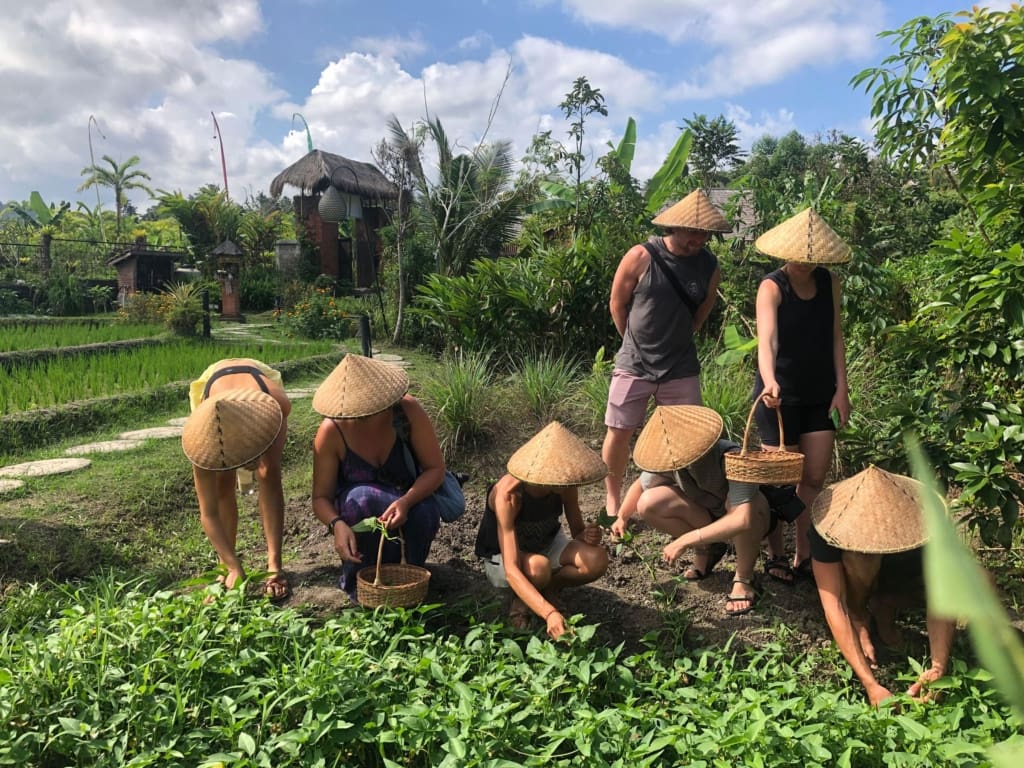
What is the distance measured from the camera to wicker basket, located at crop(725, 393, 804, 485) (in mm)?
2723

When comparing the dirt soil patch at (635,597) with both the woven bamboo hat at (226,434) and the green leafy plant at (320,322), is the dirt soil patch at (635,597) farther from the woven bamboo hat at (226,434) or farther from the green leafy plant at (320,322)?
the green leafy plant at (320,322)

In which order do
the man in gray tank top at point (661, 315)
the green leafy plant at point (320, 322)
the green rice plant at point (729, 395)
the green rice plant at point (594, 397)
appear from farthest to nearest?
the green leafy plant at point (320, 322) < the green rice plant at point (594, 397) < the green rice plant at point (729, 395) < the man in gray tank top at point (661, 315)

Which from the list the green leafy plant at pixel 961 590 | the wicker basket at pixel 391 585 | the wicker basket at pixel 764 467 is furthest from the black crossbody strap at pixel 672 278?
the green leafy plant at pixel 961 590

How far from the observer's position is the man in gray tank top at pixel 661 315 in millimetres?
3547

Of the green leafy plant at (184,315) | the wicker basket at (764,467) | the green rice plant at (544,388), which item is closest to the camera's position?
the wicker basket at (764,467)

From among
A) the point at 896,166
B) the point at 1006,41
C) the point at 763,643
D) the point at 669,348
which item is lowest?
the point at 763,643

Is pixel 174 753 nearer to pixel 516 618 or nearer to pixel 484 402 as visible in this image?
pixel 516 618

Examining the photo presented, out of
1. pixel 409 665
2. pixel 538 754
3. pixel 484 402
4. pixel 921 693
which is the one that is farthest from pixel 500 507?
pixel 484 402

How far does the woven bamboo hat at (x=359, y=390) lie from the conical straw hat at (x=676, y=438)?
96 cm

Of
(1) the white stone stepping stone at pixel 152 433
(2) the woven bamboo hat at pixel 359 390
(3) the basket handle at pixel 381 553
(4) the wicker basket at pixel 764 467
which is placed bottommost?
(3) the basket handle at pixel 381 553

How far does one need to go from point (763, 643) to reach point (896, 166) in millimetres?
2277

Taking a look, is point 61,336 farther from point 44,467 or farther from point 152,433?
point 44,467

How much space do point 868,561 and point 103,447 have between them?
4.53 meters

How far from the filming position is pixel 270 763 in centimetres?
193
